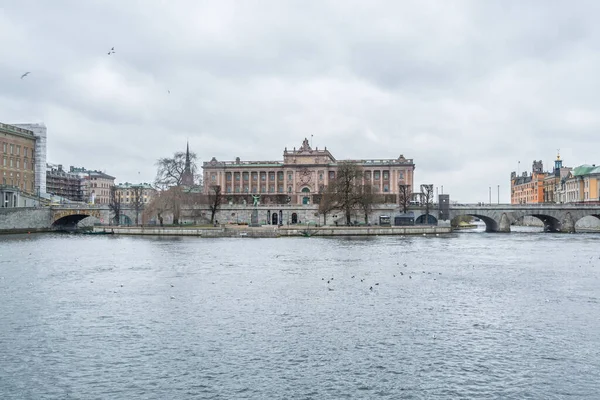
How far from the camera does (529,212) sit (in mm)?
111125

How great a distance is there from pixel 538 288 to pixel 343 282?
467 inches

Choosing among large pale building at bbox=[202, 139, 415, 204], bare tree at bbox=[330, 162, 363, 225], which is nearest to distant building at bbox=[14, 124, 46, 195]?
large pale building at bbox=[202, 139, 415, 204]

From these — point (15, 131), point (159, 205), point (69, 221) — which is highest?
point (15, 131)

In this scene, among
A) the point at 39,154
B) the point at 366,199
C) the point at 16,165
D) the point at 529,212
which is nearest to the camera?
the point at 366,199

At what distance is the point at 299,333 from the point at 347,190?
82763 mm

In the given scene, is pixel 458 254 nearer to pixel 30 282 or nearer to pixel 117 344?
pixel 30 282

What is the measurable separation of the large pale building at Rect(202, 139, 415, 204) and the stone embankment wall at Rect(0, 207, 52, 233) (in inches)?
1980

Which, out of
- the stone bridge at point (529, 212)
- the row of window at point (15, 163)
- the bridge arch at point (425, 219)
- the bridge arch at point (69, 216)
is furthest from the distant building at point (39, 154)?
the stone bridge at point (529, 212)

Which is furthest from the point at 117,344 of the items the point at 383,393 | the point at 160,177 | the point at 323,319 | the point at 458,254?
the point at 160,177

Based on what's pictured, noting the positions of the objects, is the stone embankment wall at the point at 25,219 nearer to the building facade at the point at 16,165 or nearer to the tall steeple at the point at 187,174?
the building facade at the point at 16,165

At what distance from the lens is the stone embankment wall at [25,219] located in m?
101

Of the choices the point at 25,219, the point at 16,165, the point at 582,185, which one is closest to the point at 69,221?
the point at 16,165

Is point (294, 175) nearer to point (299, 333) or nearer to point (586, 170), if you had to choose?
point (586, 170)

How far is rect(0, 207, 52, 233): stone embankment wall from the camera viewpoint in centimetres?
10081
